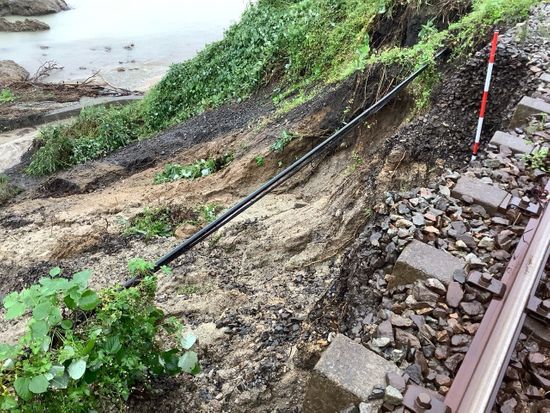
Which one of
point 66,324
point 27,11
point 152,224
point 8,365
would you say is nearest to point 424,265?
point 66,324

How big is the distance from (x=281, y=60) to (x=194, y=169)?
11.7ft

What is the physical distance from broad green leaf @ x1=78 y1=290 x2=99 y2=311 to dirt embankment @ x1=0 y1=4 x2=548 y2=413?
0.71 meters

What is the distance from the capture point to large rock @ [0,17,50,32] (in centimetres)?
2803

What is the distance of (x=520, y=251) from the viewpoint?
2939 mm

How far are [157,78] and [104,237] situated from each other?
16.6m

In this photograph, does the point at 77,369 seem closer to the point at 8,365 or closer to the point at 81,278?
the point at 8,365

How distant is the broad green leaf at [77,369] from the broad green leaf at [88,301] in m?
0.26

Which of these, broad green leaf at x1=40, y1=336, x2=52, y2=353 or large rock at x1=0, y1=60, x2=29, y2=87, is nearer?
broad green leaf at x1=40, y1=336, x2=52, y2=353

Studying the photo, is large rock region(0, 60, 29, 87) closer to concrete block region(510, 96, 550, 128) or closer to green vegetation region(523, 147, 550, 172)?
concrete block region(510, 96, 550, 128)

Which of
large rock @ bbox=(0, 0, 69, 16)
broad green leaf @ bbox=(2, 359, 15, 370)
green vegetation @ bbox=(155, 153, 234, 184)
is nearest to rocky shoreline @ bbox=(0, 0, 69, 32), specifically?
large rock @ bbox=(0, 0, 69, 16)

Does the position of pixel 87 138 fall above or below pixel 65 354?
below

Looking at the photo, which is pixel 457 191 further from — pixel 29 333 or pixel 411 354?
pixel 29 333

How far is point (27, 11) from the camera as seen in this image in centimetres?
3114

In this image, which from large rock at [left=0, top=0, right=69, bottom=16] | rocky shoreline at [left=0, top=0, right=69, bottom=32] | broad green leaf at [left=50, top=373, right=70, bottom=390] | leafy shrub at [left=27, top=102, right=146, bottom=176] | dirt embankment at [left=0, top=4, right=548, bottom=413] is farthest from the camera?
large rock at [left=0, top=0, right=69, bottom=16]
